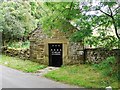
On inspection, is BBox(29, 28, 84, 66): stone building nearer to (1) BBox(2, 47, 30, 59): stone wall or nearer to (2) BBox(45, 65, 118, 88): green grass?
(1) BBox(2, 47, 30, 59): stone wall

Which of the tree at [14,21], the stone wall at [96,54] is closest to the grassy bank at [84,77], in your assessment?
the stone wall at [96,54]

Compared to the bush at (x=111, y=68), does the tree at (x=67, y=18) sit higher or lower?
higher

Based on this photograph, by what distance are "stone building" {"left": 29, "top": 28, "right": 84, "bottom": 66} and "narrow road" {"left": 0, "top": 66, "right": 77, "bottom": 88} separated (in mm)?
3930

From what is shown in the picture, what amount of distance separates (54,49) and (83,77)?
649cm

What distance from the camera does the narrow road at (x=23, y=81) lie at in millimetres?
14938

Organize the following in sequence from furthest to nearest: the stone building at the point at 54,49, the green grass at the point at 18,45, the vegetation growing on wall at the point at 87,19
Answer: the green grass at the point at 18,45
the stone building at the point at 54,49
the vegetation growing on wall at the point at 87,19

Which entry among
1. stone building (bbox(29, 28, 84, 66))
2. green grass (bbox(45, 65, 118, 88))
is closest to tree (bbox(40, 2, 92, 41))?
green grass (bbox(45, 65, 118, 88))

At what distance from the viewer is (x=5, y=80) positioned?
1631 centimetres

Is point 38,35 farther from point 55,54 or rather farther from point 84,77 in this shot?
point 84,77

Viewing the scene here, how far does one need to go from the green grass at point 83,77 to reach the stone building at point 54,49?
4.75ft

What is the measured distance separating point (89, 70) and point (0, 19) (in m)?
11.0

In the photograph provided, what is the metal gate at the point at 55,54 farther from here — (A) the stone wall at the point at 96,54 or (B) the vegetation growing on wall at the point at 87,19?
(B) the vegetation growing on wall at the point at 87,19

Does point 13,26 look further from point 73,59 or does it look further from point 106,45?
point 106,45

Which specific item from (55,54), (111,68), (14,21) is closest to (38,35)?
(55,54)
